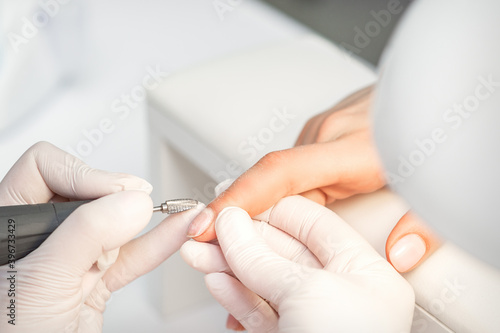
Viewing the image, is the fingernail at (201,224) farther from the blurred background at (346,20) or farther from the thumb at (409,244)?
the blurred background at (346,20)

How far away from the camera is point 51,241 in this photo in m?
0.61

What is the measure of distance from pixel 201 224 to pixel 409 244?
24 cm

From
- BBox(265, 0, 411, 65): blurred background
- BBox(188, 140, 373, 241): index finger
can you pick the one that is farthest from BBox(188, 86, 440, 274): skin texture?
BBox(265, 0, 411, 65): blurred background

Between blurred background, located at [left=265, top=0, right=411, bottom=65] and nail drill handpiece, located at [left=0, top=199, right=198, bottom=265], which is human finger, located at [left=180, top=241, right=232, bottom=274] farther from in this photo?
blurred background, located at [left=265, top=0, right=411, bottom=65]

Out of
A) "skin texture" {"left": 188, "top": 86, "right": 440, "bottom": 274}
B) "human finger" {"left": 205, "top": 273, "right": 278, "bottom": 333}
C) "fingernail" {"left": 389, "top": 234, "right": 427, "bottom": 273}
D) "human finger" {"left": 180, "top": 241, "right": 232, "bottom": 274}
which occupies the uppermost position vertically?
"skin texture" {"left": 188, "top": 86, "right": 440, "bottom": 274}

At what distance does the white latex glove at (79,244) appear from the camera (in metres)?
0.61

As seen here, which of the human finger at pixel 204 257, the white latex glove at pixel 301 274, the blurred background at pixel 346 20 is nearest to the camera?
the white latex glove at pixel 301 274

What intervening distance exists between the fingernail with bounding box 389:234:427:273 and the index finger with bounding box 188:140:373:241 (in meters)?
0.12

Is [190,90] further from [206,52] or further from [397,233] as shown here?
[206,52]

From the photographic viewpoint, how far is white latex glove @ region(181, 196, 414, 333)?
0.56 meters

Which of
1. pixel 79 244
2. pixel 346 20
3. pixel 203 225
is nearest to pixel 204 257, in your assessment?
pixel 203 225

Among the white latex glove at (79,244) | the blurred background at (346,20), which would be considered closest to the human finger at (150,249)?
the white latex glove at (79,244)

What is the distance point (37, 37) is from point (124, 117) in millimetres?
345

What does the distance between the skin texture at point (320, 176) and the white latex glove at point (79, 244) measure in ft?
0.22
